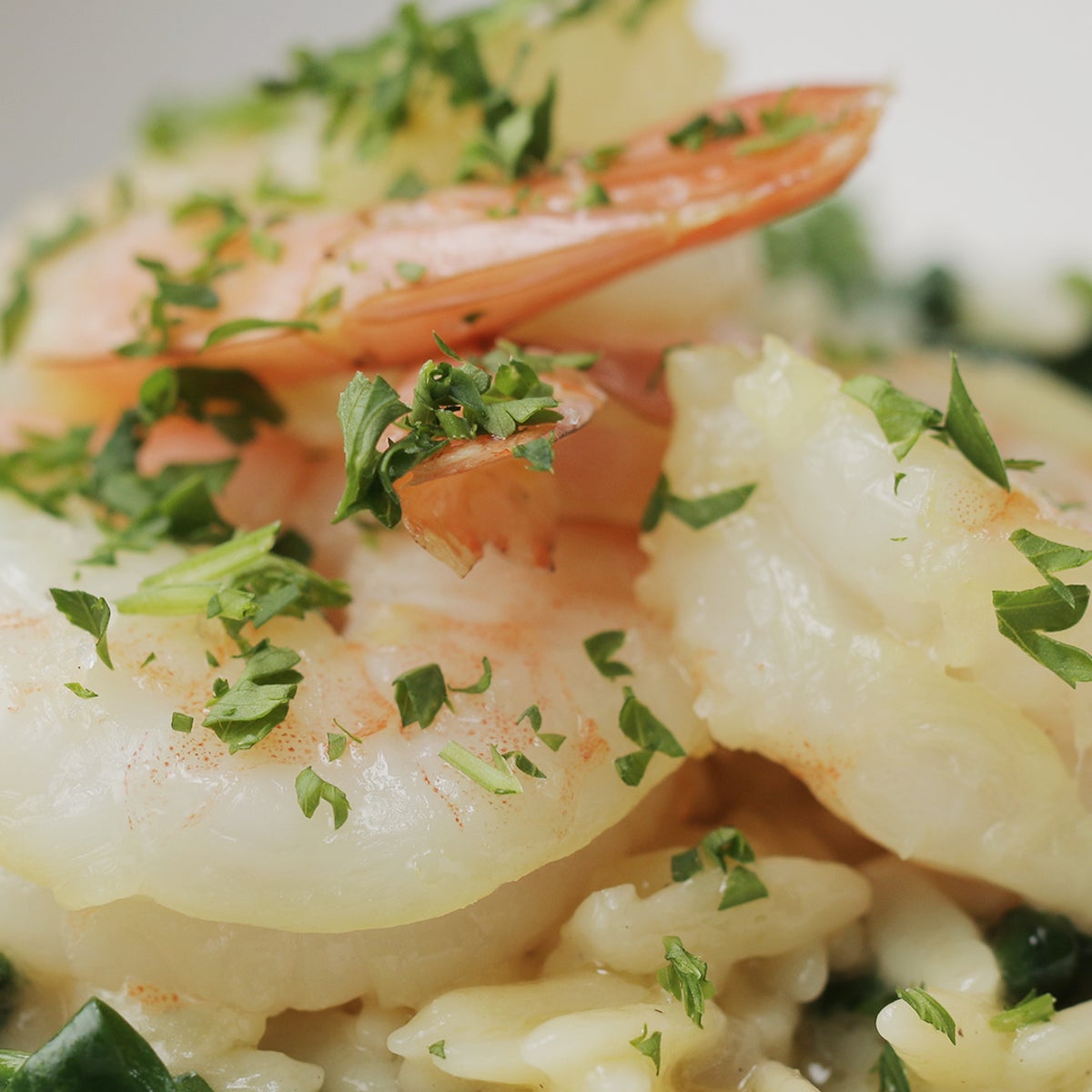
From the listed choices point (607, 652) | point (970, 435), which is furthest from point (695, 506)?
point (970, 435)

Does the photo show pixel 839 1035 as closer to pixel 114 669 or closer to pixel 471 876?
pixel 471 876

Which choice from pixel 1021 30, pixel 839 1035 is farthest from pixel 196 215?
pixel 1021 30

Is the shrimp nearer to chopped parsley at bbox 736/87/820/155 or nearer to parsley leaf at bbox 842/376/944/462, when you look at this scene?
parsley leaf at bbox 842/376/944/462

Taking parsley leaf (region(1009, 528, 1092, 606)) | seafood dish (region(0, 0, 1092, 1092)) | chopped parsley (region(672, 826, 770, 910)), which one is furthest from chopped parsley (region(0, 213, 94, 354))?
parsley leaf (region(1009, 528, 1092, 606))

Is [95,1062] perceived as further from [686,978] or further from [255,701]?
[686,978]

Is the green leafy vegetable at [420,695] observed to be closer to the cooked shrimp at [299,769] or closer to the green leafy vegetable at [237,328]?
the cooked shrimp at [299,769]
